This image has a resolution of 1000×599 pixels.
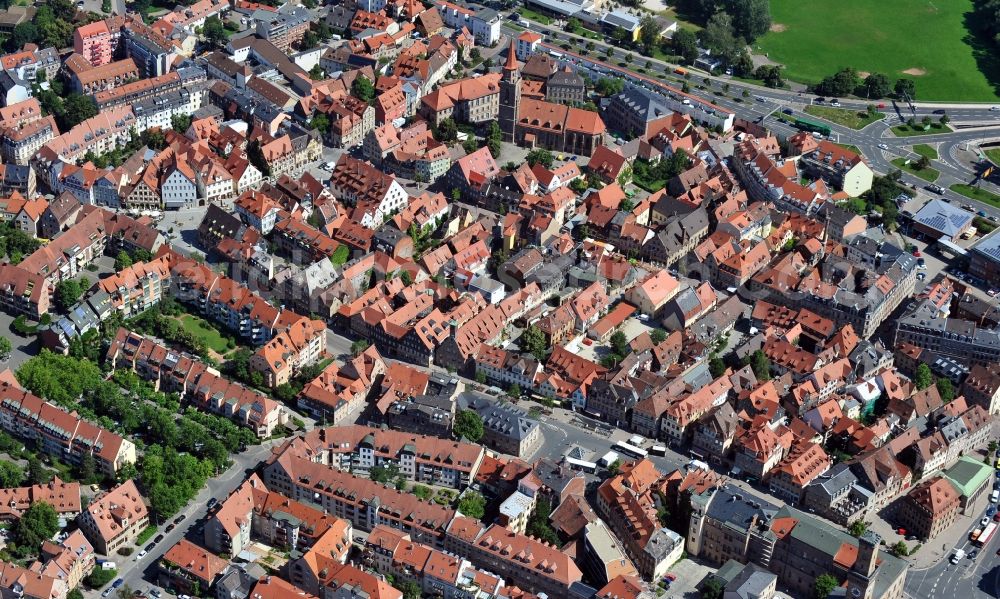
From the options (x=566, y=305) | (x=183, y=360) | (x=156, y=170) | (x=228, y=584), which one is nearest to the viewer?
(x=228, y=584)

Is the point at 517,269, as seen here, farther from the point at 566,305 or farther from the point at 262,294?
the point at 262,294

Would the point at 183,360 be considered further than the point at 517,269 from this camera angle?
No

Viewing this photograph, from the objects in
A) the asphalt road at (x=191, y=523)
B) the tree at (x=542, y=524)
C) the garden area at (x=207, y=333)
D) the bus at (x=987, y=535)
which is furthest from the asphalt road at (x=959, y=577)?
the garden area at (x=207, y=333)

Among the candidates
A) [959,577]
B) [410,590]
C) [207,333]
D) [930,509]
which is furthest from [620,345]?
[207,333]

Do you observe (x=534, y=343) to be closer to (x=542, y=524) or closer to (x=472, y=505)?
(x=472, y=505)

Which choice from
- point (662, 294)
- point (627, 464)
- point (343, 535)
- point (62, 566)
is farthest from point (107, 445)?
point (662, 294)

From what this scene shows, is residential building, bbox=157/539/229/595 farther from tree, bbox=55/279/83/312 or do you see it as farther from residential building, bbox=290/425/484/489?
tree, bbox=55/279/83/312

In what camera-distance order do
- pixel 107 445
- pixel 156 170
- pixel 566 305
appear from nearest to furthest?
pixel 107 445
pixel 566 305
pixel 156 170

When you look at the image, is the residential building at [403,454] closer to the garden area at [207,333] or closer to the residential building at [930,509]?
the garden area at [207,333]
